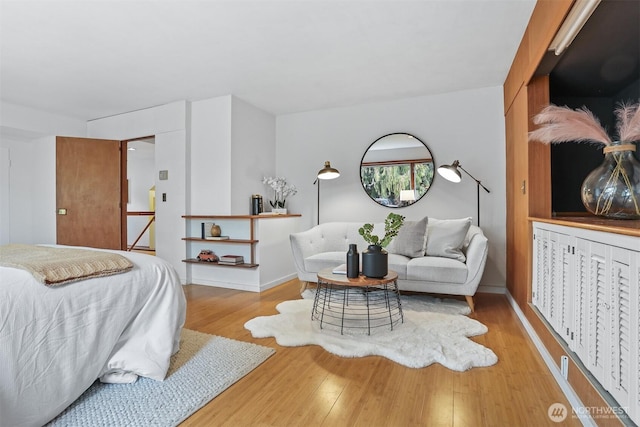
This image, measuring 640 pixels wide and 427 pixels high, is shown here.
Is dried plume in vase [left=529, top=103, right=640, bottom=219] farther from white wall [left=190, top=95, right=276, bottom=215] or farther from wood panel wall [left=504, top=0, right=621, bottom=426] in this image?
white wall [left=190, top=95, right=276, bottom=215]

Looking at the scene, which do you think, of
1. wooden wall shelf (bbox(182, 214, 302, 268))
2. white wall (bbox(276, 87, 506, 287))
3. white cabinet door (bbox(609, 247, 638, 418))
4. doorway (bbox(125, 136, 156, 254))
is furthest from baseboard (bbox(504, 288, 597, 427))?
doorway (bbox(125, 136, 156, 254))

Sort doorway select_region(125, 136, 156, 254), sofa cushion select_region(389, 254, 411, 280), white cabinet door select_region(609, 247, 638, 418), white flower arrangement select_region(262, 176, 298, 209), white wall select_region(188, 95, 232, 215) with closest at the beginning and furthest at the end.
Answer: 1. white cabinet door select_region(609, 247, 638, 418)
2. sofa cushion select_region(389, 254, 411, 280)
3. white wall select_region(188, 95, 232, 215)
4. white flower arrangement select_region(262, 176, 298, 209)
5. doorway select_region(125, 136, 156, 254)

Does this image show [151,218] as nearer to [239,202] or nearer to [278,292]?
[239,202]

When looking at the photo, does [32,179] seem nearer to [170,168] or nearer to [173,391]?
[170,168]

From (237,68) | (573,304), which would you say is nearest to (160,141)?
(237,68)

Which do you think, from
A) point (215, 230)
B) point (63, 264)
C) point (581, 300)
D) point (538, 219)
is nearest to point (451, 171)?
point (538, 219)

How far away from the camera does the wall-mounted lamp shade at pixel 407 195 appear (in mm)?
4273

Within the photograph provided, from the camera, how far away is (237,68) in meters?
3.42

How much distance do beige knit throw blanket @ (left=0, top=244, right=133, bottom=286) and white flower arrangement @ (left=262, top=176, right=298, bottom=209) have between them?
114 inches

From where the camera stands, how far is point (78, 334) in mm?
1616

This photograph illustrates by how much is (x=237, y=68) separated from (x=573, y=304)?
3353mm

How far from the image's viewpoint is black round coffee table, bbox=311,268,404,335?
8.54 feet

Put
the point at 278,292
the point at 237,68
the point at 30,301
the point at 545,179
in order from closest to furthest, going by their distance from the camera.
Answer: the point at 30,301 < the point at 545,179 < the point at 237,68 < the point at 278,292

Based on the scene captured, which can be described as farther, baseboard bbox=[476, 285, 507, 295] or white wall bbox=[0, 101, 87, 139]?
white wall bbox=[0, 101, 87, 139]
